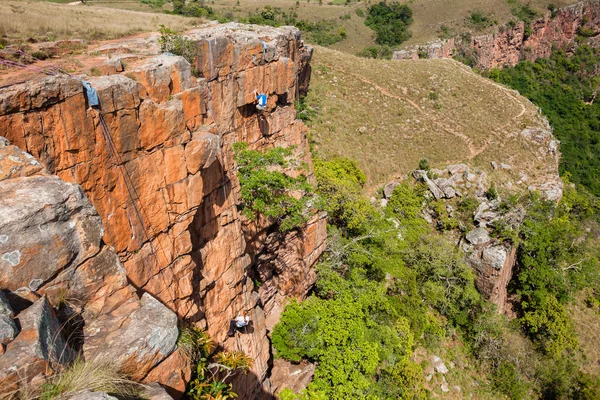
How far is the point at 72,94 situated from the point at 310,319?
13968 mm

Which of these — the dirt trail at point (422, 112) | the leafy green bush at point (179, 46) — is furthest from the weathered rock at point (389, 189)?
the leafy green bush at point (179, 46)

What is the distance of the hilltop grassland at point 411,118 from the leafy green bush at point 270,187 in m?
16.9

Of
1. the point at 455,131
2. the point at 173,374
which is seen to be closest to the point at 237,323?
the point at 173,374

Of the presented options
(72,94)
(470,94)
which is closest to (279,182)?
(72,94)

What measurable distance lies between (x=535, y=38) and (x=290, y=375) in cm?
9716

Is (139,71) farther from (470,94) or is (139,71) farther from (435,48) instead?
(435,48)

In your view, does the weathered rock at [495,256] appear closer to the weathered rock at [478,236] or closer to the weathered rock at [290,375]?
the weathered rock at [478,236]

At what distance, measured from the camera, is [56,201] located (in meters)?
6.11

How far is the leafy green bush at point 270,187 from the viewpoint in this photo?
15.4 metres

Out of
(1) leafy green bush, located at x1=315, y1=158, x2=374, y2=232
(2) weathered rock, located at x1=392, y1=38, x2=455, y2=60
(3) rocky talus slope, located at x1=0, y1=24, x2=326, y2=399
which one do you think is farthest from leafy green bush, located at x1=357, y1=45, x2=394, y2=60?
(3) rocky talus slope, located at x1=0, y1=24, x2=326, y2=399

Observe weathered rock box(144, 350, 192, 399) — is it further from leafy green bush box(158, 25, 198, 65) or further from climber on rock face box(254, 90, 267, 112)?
climber on rock face box(254, 90, 267, 112)

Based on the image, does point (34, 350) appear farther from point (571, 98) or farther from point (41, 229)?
point (571, 98)

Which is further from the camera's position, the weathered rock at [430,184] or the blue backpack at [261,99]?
the weathered rock at [430,184]

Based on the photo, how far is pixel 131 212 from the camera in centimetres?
884
